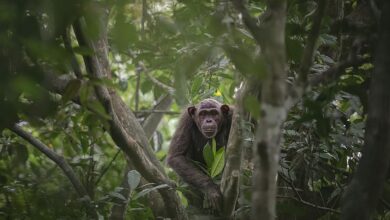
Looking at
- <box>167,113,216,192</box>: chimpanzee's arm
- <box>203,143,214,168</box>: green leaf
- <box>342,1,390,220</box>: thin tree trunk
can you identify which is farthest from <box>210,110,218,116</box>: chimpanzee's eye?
<box>342,1,390,220</box>: thin tree trunk

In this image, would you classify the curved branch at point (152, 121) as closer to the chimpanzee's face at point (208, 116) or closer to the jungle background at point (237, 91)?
the chimpanzee's face at point (208, 116)

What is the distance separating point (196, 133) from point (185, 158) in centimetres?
70

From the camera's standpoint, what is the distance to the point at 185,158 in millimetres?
7723

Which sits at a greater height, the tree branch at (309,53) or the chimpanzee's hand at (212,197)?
the tree branch at (309,53)

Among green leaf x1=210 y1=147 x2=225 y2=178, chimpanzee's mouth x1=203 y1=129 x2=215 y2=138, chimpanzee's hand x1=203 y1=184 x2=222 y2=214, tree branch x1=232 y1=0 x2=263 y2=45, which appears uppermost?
tree branch x1=232 y1=0 x2=263 y2=45

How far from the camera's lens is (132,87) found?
11.6 m

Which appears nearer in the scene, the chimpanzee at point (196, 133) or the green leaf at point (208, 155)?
the green leaf at point (208, 155)

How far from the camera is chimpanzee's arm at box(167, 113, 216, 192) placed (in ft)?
22.7

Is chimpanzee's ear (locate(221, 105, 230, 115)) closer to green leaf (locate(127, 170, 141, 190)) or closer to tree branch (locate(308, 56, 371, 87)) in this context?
green leaf (locate(127, 170, 141, 190))

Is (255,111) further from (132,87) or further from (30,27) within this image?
(132,87)

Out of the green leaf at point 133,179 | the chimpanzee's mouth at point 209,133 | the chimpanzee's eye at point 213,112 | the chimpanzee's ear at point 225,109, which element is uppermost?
the chimpanzee's ear at point 225,109

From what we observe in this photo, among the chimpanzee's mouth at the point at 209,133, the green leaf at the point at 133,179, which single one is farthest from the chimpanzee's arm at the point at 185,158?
the green leaf at the point at 133,179

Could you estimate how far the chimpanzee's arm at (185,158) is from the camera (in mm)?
6907

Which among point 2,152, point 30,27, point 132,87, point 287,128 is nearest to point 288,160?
point 287,128
